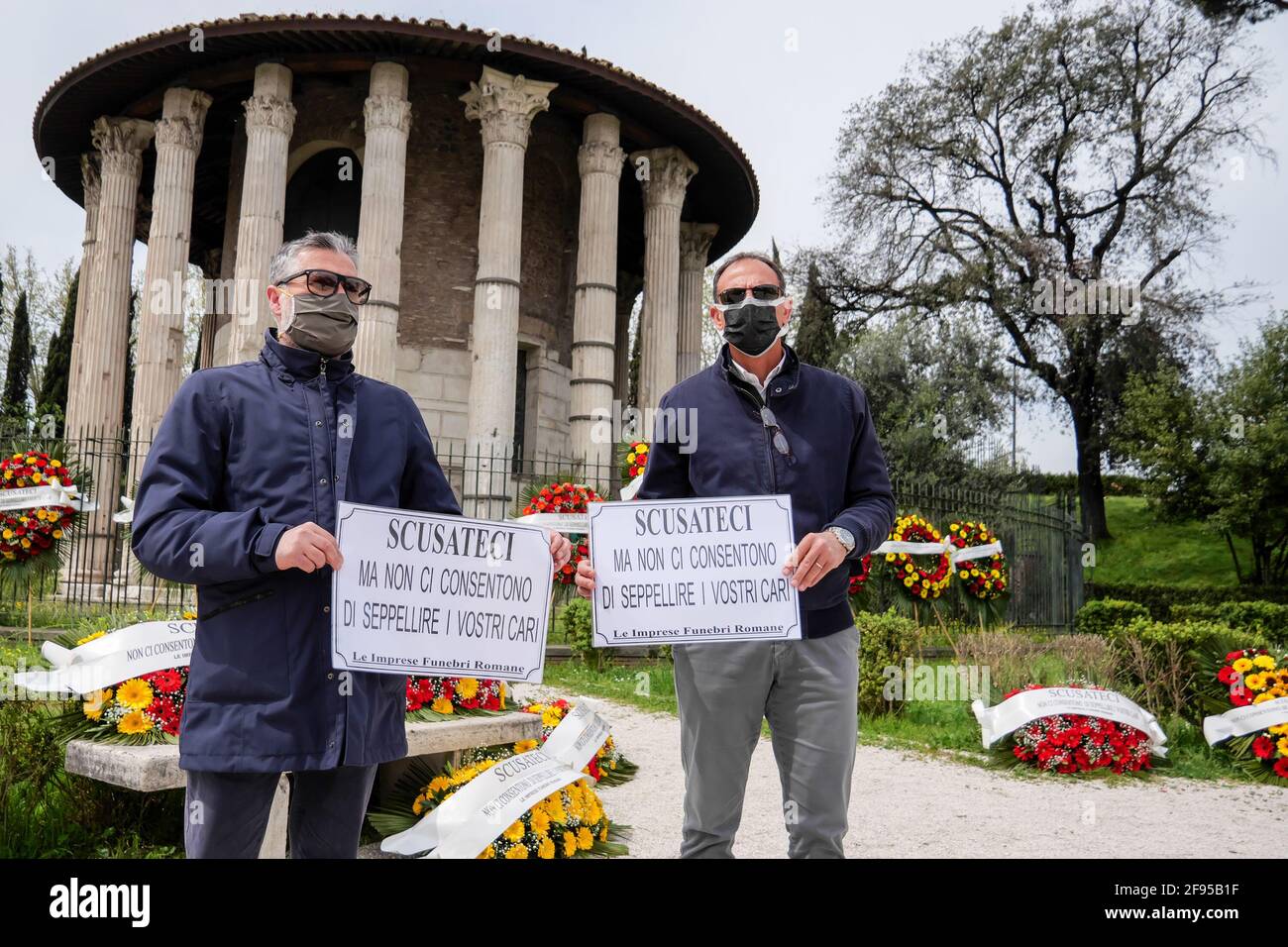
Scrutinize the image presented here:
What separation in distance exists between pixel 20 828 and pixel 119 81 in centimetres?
1895

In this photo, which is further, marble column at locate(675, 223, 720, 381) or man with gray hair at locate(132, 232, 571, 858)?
marble column at locate(675, 223, 720, 381)

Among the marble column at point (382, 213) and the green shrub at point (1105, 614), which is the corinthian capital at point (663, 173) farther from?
the green shrub at point (1105, 614)

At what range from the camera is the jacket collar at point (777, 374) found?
344cm

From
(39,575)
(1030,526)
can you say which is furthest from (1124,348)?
(39,575)

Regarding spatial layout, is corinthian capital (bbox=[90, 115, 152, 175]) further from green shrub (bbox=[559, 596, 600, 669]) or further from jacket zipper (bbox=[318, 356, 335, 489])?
jacket zipper (bbox=[318, 356, 335, 489])

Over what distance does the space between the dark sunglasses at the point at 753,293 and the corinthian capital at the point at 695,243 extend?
2222cm

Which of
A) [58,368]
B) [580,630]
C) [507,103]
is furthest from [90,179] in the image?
[580,630]

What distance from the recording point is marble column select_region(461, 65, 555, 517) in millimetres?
18344

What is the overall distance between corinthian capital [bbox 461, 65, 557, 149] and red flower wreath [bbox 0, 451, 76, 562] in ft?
36.7

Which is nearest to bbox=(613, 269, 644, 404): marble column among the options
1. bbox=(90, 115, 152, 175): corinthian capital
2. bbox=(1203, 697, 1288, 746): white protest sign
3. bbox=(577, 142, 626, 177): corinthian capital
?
bbox=(577, 142, 626, 177): corinthian capital

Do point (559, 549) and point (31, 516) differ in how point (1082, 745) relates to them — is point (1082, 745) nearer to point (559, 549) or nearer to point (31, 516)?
point (559, 549)

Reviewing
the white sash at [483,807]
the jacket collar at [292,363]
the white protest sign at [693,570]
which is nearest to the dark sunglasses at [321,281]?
the jacket collar at [292,363]

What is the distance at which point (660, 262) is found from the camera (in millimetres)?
21391

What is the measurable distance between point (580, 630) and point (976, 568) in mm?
5609
